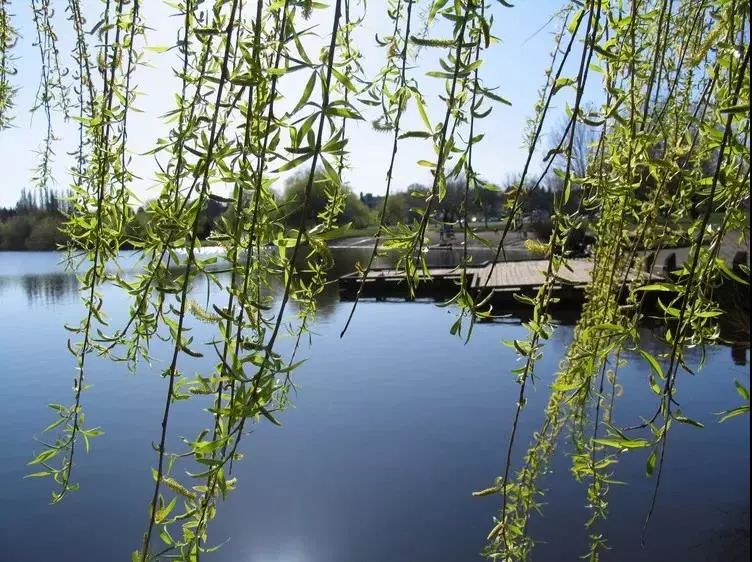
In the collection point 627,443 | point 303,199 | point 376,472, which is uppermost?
point 303,199

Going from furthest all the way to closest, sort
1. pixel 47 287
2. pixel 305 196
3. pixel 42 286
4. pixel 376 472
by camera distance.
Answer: pixel 42 286, pixel 47 287, pixel 376 472, pixel 305 196

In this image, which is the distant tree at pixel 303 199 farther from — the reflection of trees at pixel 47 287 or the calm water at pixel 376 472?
the reflection of trees at pixel 47 287

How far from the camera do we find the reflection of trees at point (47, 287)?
11.5 m

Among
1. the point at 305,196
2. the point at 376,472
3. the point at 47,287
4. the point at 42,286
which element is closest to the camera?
the point at 305,196

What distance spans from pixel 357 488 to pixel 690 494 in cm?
197

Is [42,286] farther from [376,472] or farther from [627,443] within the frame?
[627,443]

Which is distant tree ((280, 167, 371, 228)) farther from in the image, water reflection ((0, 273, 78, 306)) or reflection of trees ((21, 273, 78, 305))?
water reflection ((0, 273, 78, 306))

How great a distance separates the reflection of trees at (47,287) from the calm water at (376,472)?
539 cm

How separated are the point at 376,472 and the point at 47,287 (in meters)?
11.2

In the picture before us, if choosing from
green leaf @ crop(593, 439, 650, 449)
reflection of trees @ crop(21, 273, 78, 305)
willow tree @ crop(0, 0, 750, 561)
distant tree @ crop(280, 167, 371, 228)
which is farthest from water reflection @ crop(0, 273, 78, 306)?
green leaf @ crop(593, 439, 650, 449)

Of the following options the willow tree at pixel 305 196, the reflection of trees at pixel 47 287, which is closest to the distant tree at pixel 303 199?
the willow tree at pixel 305 196

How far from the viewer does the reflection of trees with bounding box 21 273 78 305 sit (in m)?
11.5

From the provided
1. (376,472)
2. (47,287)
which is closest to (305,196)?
(376,472)

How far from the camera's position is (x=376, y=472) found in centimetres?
421
